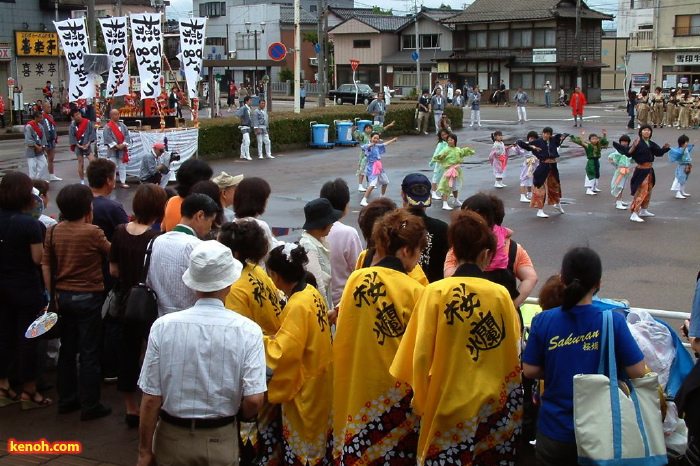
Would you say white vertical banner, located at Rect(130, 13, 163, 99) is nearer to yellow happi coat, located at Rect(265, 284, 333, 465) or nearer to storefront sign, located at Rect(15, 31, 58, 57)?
yellow happi coat, located at Rect(265, 284, 333, 465)

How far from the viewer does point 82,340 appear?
17.9ft

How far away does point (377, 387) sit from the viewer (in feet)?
13.3

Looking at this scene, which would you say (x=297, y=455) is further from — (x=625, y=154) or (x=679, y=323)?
(x=625, y=154)

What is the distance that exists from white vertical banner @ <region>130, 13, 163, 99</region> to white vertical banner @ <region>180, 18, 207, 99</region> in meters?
0.85

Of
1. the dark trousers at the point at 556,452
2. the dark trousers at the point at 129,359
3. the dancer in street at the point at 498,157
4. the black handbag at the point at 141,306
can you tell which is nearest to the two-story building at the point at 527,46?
the dancer in street at the point at 498,157

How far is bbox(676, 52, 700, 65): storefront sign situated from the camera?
49406 mm

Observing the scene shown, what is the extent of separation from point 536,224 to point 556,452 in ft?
33.8

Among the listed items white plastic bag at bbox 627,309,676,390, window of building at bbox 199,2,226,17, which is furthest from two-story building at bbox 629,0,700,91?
white plastic bag at bbox 627,309,676,390

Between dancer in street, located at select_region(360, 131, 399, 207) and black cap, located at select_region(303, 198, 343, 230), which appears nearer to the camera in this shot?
black cap, located at select_region(303, 198, 343, 230)

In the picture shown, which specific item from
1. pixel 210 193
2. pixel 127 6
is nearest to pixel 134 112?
pixel 210 193

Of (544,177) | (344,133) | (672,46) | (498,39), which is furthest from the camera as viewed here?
(498,39)

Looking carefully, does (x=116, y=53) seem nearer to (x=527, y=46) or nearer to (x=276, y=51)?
(x=276, y=51)

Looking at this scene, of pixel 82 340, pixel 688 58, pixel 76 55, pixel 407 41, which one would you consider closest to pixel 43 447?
pixel 82 340

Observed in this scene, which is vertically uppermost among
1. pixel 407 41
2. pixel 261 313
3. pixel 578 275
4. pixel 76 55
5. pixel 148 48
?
pixel 407 41
